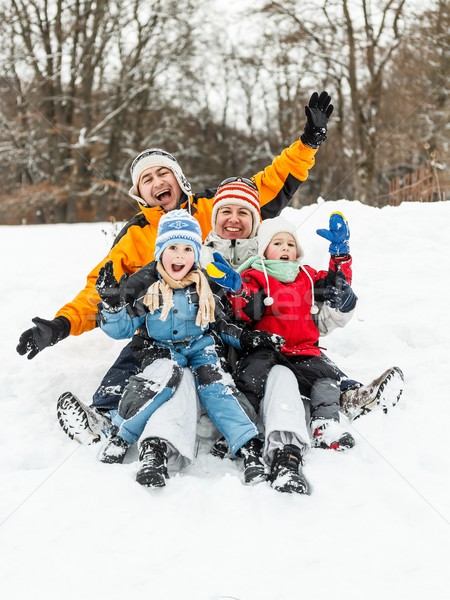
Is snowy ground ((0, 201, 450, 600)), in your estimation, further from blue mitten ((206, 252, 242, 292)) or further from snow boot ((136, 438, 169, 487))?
blue mitten ((206, 252, 242, 292))

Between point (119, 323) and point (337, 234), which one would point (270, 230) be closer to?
point (337, 234)

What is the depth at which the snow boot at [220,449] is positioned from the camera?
2288 millimetres

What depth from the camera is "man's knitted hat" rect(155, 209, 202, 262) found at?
8.47ft

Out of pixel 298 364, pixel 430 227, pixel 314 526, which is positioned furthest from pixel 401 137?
pixel 314 526

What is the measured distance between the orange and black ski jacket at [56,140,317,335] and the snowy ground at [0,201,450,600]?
0.46 m

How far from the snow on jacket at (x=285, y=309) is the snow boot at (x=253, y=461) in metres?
0.62

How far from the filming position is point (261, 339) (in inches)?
101

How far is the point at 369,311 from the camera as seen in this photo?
12.3ft

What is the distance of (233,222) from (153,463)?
154cm

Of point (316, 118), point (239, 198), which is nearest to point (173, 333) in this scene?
point (239, 198)

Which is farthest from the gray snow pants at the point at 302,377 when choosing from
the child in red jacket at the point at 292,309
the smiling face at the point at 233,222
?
the smiling face at the point at 233,222

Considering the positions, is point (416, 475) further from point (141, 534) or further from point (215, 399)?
point (141, 534)

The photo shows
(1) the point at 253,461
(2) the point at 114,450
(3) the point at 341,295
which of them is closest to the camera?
(1) the point at 253,461

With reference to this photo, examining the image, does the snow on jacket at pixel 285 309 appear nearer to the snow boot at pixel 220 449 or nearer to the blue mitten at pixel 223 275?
the blue mitten at pixel 223 275
